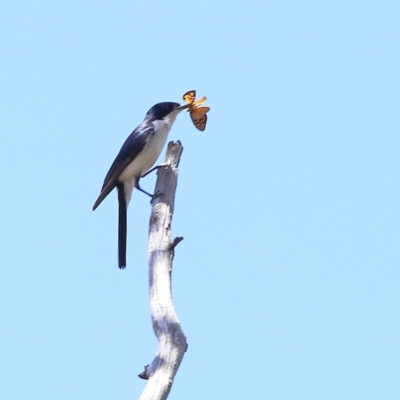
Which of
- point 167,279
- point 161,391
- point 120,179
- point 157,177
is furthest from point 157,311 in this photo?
point 120,179

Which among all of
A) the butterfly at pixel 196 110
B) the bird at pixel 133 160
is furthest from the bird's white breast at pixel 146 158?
the butterfly at pixel 196 110

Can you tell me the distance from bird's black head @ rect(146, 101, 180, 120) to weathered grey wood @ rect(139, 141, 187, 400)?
5.53 feet

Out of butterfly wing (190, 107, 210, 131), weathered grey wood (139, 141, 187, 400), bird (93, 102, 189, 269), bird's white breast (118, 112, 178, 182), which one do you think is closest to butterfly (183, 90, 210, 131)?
butterfly wing (190, 107, 210, 131)

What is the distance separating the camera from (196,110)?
25.4 ft

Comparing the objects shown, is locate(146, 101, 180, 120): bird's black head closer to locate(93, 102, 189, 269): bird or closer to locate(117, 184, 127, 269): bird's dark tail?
locate(93, 102, 189, 269): bird

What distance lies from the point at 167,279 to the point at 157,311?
12.4 inches

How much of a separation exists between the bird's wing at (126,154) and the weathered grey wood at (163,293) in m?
1.29

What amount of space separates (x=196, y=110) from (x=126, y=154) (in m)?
0.85

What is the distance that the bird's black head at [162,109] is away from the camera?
8.38 metres

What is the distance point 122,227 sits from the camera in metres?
7.72

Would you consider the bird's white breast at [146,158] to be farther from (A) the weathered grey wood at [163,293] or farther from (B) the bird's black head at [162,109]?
(A) the weathered grey wood at [163,293]

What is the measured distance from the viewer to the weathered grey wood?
4676 millimetres

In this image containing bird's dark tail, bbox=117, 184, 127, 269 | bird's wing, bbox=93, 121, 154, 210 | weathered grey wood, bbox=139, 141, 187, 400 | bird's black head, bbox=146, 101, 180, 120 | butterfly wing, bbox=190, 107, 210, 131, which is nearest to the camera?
weathered grey wood, bbox=139, 141, 187, 400

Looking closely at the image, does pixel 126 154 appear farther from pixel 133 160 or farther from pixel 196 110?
pixel 196 110
